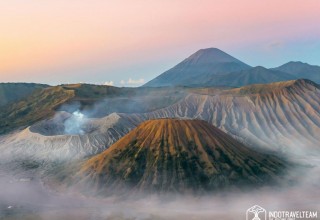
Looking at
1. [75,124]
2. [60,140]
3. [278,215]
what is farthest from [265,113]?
[278,215]

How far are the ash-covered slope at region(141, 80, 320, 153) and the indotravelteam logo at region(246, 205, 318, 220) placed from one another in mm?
50424

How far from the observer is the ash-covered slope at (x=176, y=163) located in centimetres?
8075

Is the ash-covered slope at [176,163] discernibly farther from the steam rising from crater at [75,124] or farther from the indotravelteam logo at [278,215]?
the steam rising from crater at [75,124]

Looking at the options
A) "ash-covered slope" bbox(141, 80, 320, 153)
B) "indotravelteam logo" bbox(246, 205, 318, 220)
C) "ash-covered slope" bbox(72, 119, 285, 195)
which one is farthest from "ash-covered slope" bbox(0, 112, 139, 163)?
"indotravelteam logo" bbox(246, 205, 318, 220)

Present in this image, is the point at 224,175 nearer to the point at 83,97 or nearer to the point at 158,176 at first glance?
the point at 158,176

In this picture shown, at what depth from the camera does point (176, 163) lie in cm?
8488

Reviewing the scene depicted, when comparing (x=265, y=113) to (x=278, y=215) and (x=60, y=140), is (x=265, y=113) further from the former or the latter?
(x=278, y=215)

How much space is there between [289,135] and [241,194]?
187 ft

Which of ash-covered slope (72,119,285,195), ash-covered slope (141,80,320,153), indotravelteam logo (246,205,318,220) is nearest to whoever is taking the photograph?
indotravelteam logo (246,205,318,220)

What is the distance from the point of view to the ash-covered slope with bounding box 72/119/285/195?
265 feet

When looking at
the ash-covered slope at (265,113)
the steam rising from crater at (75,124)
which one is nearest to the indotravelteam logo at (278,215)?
the ash-covered slope at (265,113)

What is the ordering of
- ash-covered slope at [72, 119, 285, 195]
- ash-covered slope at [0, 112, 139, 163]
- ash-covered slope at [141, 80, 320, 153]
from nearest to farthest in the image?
1. ash-covered slope at [72, 119, 285, 195]
2. ash-covered slope at [0, 112, 139, 163]
3. ash-covered slope at [141, 80, 320, 153]

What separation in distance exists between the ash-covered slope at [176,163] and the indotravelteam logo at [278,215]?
1379 centimetres

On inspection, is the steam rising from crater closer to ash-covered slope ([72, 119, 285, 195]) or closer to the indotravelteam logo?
ash-covered slope ([72, 119, 285, 195])
